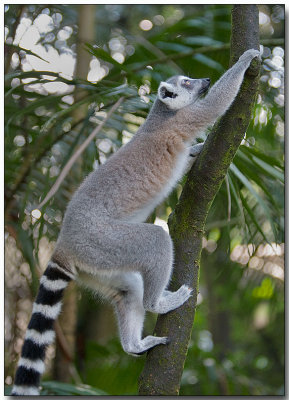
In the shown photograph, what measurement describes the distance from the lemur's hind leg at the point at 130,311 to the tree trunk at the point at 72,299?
1.60m

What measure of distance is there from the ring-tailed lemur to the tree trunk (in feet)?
4.66

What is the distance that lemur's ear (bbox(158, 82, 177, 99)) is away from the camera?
11.5 feet

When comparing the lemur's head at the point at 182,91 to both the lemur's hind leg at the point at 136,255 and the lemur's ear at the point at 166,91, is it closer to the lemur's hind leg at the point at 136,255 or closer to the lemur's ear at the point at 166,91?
the lemur's ear at the point at 166,91

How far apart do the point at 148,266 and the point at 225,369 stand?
11.0ft

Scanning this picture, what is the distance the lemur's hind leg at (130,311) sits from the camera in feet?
9.98

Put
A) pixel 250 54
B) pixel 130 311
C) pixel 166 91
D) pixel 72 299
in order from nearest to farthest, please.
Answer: pixel 250 54
pixel 130 311
pixel 166 91
pixel 72 299

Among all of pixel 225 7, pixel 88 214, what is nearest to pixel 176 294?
pixel 88 214

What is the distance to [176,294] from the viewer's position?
2838 mm

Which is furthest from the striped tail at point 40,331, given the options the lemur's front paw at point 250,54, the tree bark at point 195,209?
the lemur's front paw at point 250,54

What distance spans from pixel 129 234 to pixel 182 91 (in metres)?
1.30

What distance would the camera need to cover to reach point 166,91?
358 centimetres

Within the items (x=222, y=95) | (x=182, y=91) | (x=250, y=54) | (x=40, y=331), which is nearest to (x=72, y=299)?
(x=40, y=331)

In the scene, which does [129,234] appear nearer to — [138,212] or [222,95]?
[138,212]

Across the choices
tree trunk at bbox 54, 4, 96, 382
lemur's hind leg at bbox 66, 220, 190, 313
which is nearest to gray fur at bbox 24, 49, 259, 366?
lemur's hind leg at bbox 66, 220, 190, 313
